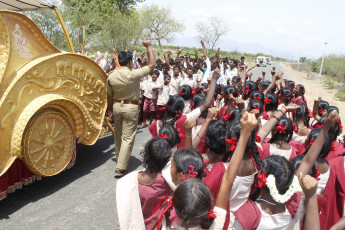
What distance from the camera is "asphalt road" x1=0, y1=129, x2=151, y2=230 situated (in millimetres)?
3037

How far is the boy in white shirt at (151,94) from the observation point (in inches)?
274

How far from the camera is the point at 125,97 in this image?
13.7 feet

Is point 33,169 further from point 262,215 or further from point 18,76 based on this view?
point 262,215

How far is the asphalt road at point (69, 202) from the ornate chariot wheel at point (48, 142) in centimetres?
33

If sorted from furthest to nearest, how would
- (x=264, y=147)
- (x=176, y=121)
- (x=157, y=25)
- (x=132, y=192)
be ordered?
1. (x=157, y=25)
2. (x=176, y=121)
3. (x=264, y=147)
4. (x=132, y=192)

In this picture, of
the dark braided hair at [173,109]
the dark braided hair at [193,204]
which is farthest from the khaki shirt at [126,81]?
the dark braided hair at [193,204]

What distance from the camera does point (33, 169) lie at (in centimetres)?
336

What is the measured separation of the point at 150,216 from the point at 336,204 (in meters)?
1.70

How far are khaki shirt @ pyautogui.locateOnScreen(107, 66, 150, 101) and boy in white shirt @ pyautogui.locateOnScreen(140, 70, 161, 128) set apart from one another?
2.67 m

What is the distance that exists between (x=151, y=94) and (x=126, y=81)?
298 cm

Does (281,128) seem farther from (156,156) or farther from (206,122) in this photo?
(156,156)

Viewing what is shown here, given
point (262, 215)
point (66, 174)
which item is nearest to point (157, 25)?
point (66, 174)

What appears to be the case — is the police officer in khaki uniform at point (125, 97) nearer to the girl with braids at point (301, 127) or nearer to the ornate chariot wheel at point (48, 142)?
the ornate chariot wheel at point (48, 142)

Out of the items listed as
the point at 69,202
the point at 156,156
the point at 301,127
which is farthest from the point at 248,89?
the point at 69,202
